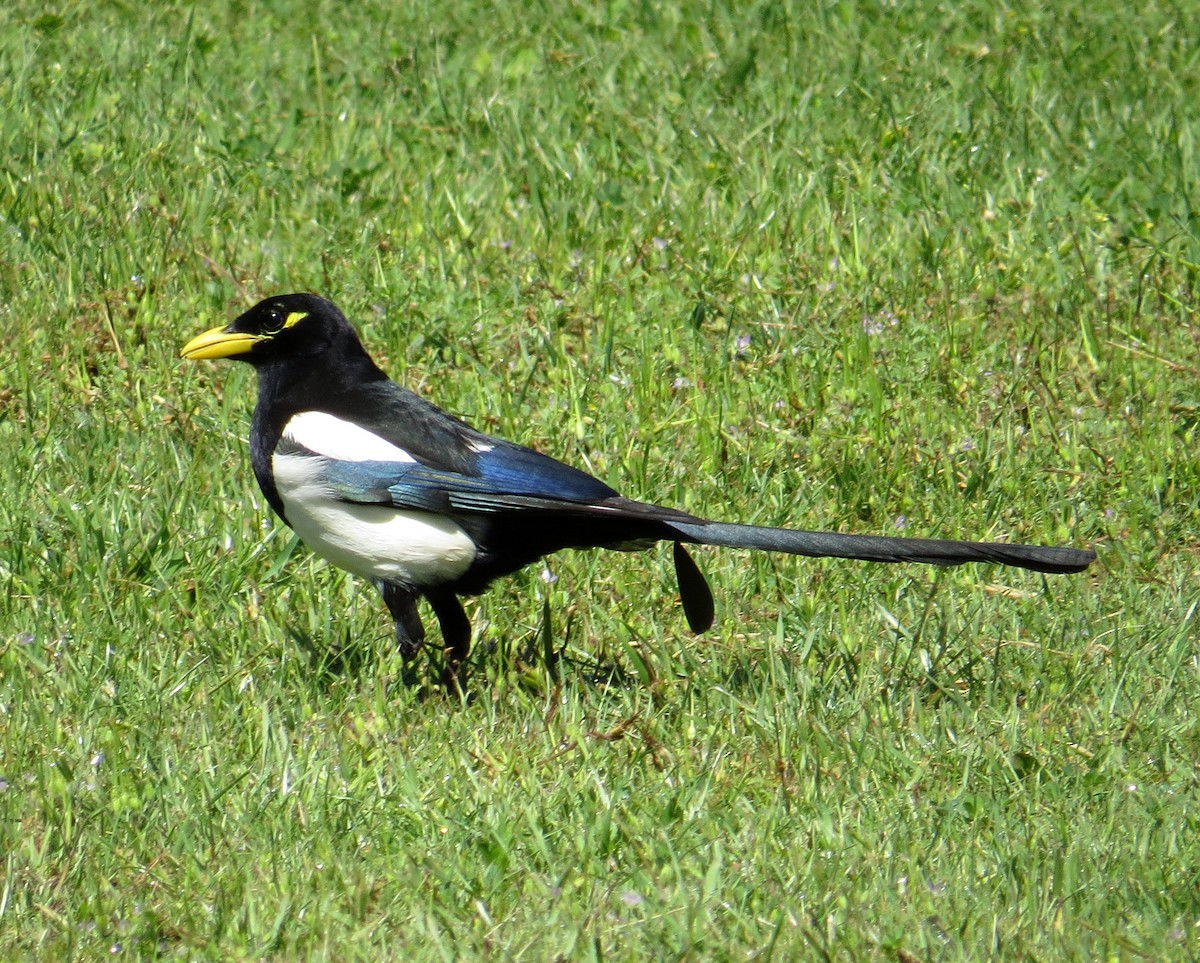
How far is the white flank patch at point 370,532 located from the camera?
374 centimetres

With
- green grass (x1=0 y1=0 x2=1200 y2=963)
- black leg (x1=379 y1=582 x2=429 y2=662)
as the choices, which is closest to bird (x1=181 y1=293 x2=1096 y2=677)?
black leg (x1=379 y1=582 x2=429 y2=662)

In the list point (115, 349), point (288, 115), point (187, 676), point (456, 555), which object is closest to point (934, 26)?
point (288, 115)

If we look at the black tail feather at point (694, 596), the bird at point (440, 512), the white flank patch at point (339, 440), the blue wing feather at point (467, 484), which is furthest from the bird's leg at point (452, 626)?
the black tail feather at point (694, 596)

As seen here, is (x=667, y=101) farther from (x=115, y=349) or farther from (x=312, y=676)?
(x=312, y=676)

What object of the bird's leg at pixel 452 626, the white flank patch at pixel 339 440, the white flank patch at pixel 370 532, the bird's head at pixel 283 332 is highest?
the bird's head at pixel 283 332

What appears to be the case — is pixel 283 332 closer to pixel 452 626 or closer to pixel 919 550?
pixel 452 626

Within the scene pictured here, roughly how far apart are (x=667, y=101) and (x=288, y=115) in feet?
4.55

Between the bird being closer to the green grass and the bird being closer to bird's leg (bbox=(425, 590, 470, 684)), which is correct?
bird's leg (bbox=(425, 590, 470, 684))

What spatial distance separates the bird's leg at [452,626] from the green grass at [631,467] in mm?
94

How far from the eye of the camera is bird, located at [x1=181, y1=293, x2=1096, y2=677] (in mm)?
3654

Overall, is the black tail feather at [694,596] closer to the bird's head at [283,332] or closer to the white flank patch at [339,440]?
the white flank patch at [339,440]

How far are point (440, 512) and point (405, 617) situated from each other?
0.79 feet

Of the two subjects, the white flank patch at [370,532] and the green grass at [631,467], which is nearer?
the green grass at [631,467]

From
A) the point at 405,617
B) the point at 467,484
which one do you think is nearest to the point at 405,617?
the point at 405,617
